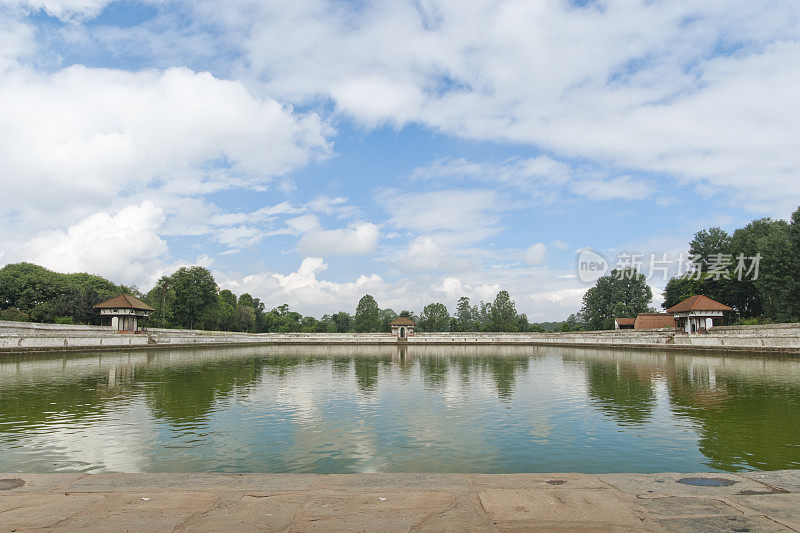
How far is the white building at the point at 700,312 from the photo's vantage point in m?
43.7

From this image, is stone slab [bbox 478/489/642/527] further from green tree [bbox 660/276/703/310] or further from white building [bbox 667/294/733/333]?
green tree [bbox 660/276/703/310]

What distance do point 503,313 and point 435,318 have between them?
38.4ft

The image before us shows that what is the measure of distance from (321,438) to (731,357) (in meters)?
33.5

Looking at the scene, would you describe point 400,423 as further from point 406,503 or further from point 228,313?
point 228,313

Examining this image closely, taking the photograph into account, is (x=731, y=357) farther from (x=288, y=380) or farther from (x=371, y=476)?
(x=371, y=476)

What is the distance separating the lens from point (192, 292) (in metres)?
62.1

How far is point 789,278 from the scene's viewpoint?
39.7 meters

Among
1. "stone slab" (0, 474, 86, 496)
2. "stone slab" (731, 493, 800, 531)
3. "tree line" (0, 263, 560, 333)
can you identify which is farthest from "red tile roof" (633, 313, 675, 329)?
"stone slab" (0, 474, 86, 496)

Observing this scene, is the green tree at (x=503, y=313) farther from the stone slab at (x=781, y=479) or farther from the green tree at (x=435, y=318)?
the stone slab at (x=781, y=479)

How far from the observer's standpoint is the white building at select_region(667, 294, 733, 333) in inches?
1721

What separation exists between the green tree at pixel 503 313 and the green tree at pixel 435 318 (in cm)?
857

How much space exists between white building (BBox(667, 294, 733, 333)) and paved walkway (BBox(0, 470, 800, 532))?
1728 inches

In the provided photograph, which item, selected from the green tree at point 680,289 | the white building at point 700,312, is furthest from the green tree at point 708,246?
the white building at point 700,312

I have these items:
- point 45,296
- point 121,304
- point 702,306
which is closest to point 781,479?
point 702,306
